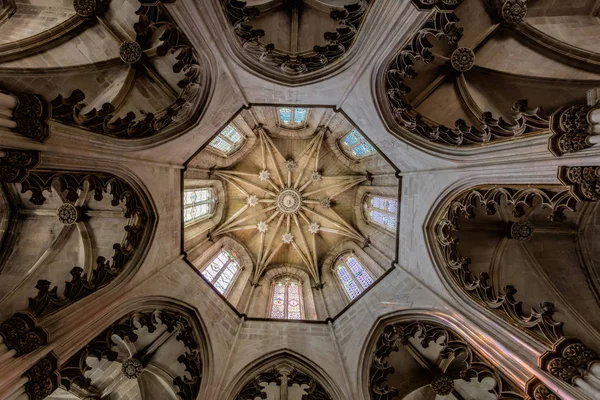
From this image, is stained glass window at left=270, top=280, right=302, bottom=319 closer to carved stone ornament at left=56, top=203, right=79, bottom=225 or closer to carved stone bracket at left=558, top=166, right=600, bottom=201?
carved stone ornament at left=56, top=203, right=79, bottom=225

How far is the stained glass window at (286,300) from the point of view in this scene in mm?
12002

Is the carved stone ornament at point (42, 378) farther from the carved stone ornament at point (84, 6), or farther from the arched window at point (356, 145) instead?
the arched window at point (356, 145)

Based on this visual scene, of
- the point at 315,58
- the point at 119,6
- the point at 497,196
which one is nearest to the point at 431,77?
the point at 315,58

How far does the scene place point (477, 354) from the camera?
19.9 feet

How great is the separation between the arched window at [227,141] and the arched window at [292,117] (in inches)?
81.7

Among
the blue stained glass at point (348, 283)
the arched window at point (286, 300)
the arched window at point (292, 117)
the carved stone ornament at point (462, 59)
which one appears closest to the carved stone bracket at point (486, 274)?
the carved stone ornament at point (462, 59)

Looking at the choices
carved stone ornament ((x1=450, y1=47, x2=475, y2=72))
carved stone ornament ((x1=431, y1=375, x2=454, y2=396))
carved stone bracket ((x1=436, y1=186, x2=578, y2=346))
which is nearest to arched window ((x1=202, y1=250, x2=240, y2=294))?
carved stone ornament ((x1=431, y1=375, x2=454, y2=396))

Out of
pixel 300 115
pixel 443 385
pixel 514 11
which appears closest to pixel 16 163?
pixel 300 115

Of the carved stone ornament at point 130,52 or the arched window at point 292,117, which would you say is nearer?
the carved stone ornament at point 130,52

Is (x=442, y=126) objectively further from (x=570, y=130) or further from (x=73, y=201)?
(x=73, y=201)

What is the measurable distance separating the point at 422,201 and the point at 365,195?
6.22m

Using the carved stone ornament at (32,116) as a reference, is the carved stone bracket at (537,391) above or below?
below

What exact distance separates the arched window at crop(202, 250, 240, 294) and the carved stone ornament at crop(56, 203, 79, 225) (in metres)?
4.65

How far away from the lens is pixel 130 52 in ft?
23.9
